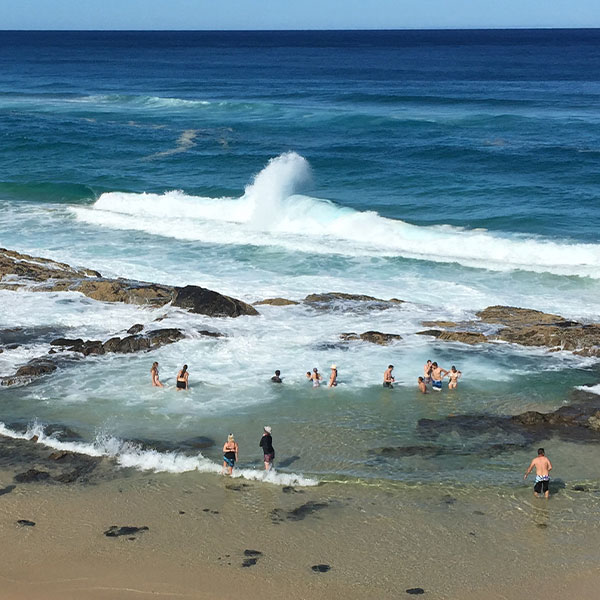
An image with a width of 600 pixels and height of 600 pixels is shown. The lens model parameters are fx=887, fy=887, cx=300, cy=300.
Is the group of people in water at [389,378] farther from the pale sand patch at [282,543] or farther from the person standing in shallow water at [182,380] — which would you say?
the pale sand patch at [282,543]

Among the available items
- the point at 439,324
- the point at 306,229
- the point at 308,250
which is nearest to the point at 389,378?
the point at 439,324

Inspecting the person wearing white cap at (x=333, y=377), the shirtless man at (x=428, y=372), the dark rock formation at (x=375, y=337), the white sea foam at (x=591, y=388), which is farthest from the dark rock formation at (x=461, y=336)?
the person wearing white cap at (x=333, y=377)

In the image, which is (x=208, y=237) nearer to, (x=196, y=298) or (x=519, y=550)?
(x=196, y=298)

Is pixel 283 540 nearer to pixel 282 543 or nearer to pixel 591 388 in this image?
pixel 282 543

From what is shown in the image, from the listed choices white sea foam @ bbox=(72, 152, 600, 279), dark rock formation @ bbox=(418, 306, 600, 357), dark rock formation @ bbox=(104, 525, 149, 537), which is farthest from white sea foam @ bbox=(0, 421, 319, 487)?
white sea foam @ bbox=(72, 152, 600, 279)

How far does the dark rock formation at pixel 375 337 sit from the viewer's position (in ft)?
74.3

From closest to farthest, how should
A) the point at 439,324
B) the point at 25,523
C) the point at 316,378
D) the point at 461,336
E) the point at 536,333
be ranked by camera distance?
the point at 25,523 → the point at 316,378 → the point at 536,333 → the point at 461,336 → the point at 439,324

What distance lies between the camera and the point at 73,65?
4540 inches

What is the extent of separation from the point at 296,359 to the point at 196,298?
15.1 ft

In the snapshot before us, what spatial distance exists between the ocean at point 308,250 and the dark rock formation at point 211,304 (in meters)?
0.42

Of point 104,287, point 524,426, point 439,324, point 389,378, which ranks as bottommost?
point 524,426

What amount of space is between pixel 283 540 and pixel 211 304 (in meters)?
11.9

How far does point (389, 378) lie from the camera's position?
19.8 metres

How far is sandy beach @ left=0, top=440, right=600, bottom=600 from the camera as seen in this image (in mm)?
12391
